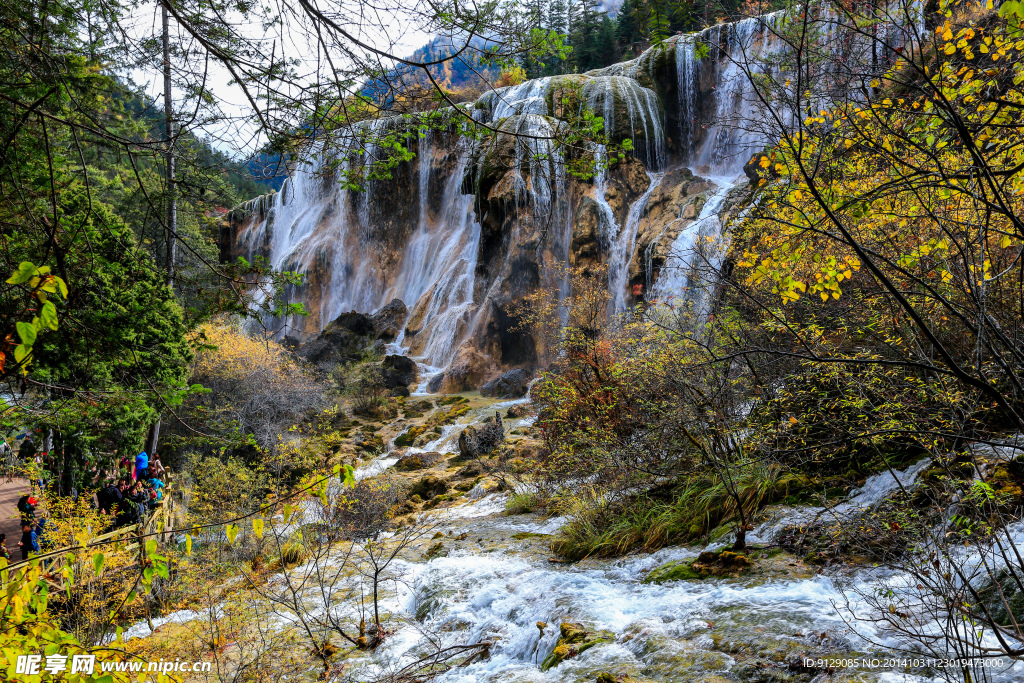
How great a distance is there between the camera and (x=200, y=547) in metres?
9.30

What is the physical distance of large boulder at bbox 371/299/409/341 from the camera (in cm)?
2797

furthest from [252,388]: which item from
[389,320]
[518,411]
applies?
[389,320]

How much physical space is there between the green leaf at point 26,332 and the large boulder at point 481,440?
519 inches

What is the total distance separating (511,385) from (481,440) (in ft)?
23.1

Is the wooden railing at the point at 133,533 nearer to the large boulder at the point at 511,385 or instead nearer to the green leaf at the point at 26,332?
the green leaf at the point at 26,332

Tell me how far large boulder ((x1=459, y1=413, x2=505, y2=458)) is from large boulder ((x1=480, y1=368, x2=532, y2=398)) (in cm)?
615

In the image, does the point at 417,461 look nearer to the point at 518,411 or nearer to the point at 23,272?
the point at 518,411

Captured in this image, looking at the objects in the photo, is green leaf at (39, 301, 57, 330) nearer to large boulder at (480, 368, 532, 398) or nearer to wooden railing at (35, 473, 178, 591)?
wooden railing at (35, 473, 178, 591)

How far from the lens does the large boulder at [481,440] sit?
14758mm

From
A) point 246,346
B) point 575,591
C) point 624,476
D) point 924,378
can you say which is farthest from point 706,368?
point 246,346

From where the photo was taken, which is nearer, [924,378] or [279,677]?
[924,378]

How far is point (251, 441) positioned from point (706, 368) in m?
5.47

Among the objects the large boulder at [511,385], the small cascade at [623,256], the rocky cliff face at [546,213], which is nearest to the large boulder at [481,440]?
the large boulder at [511,385]

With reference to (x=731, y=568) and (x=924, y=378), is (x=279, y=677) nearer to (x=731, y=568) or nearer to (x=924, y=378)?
(x=731, y=568)
